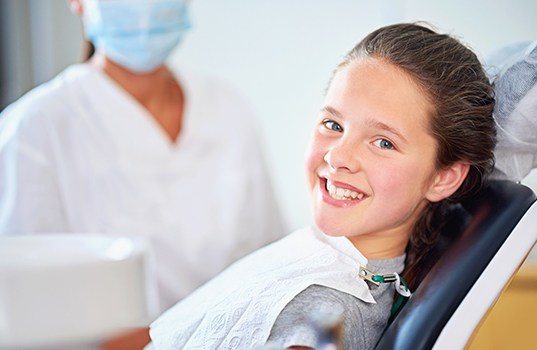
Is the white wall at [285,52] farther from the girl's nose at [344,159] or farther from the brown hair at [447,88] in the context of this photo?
the girl's nose at [344,159]

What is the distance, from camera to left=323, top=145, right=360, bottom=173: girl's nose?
128 centimetres

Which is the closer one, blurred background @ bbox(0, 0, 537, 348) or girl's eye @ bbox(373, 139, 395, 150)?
girl's eye @ bbox(373, 139, 395, 150)

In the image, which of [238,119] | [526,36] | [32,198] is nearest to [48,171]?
[32,198]

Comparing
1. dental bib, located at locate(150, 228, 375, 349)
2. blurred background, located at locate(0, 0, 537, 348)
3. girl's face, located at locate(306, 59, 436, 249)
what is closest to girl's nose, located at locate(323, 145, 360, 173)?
girl's face, located at locate(306, 59, 436, 249)

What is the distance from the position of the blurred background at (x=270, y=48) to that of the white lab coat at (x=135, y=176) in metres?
0.72

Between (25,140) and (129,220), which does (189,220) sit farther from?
(25,140)

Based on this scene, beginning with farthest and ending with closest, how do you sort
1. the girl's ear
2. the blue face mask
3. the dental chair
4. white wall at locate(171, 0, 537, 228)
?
white wall at locate(171, 0, 537, 228) < the blue face mask < the girl's ear < the dental chair

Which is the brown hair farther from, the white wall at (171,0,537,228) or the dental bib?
the white wall at (171,0,537,228)

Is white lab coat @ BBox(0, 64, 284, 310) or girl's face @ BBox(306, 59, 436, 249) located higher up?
girl's face @ BBox(306, 59, 436, 249)

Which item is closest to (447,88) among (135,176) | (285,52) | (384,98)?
(384,98)

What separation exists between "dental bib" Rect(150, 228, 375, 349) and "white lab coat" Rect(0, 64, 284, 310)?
2.45 ft

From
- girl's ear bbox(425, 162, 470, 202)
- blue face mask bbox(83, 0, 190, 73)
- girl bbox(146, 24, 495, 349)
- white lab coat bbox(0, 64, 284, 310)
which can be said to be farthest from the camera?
blue face mask bbox(83, 0, 190, 73)

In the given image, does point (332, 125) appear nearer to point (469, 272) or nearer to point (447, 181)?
point (447, 181)

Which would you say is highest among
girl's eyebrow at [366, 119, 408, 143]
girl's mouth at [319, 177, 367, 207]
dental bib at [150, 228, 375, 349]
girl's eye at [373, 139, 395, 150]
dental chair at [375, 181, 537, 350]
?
girl's eyebrow at [366, 119, 408, 143]
